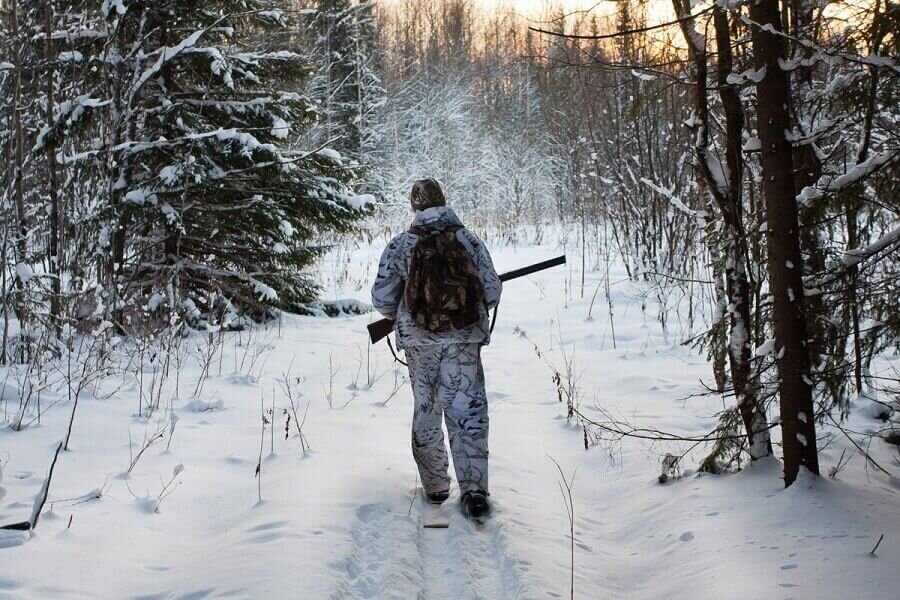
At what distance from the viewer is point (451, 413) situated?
12.4ft

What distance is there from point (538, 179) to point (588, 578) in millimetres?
29755

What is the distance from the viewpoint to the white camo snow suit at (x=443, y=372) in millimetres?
3740

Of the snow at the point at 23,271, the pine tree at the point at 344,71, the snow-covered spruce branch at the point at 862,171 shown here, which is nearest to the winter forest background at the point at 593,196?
the snow-covered spruce branch at the point at 862,171

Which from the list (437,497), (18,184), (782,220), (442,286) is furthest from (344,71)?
(782,220)

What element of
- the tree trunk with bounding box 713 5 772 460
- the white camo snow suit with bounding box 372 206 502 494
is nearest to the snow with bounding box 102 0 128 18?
the white camo snow suit with bounding box 372 206 502 494

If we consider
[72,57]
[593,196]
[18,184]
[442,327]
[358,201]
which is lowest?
[442,327]

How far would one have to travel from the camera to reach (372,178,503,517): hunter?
3.63 meters

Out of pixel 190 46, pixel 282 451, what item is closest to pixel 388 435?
pixel 282 451

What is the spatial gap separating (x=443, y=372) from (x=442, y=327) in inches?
11.6

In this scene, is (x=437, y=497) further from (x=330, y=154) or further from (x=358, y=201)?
(x=330, y=154)

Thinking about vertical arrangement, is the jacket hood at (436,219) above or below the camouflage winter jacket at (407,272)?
above

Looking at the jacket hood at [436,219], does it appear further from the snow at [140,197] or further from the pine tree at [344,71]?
the pine tree at [344,71]

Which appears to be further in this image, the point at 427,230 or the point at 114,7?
the point at 114,7

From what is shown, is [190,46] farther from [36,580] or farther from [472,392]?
[36,580]
